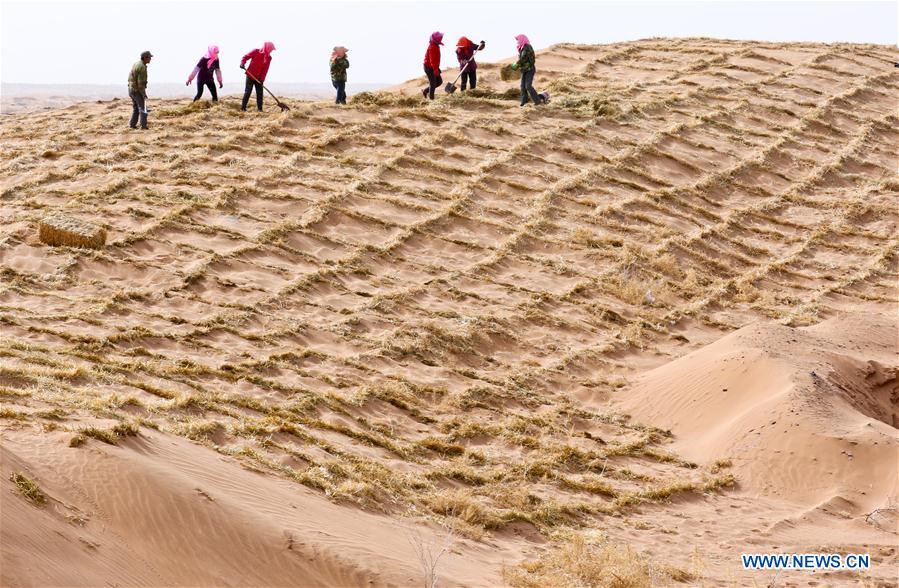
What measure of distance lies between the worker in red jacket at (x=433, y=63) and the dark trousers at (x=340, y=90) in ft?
4.23

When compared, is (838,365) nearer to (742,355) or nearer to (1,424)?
(742,355)

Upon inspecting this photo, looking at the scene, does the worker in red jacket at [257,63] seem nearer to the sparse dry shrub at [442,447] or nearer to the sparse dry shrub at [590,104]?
the sparse dry shrub at [590,104]

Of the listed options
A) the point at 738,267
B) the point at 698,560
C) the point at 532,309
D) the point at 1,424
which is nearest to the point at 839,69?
the point at 738,267

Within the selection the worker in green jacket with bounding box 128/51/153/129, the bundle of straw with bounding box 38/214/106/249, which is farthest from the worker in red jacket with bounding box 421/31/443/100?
the bundle of straw with bounding box 38/214/106/249

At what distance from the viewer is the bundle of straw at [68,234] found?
988 centimetres

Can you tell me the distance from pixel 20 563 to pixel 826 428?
5838mm

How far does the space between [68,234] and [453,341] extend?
3.83 meters

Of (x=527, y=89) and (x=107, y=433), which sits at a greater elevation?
(x=527, y=89)

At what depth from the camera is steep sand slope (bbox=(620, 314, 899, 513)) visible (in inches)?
298

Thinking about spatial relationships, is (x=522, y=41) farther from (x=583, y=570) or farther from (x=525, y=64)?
(x=583, y=570)

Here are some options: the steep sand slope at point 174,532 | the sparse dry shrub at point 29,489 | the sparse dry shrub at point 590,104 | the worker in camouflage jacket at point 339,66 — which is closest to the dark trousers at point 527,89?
the sparse dry shrub at point 590,104

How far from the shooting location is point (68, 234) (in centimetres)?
987

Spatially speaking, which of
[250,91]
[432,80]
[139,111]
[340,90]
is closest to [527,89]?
[432,80]

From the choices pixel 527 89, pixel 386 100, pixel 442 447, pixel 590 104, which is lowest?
pixel 442 447
